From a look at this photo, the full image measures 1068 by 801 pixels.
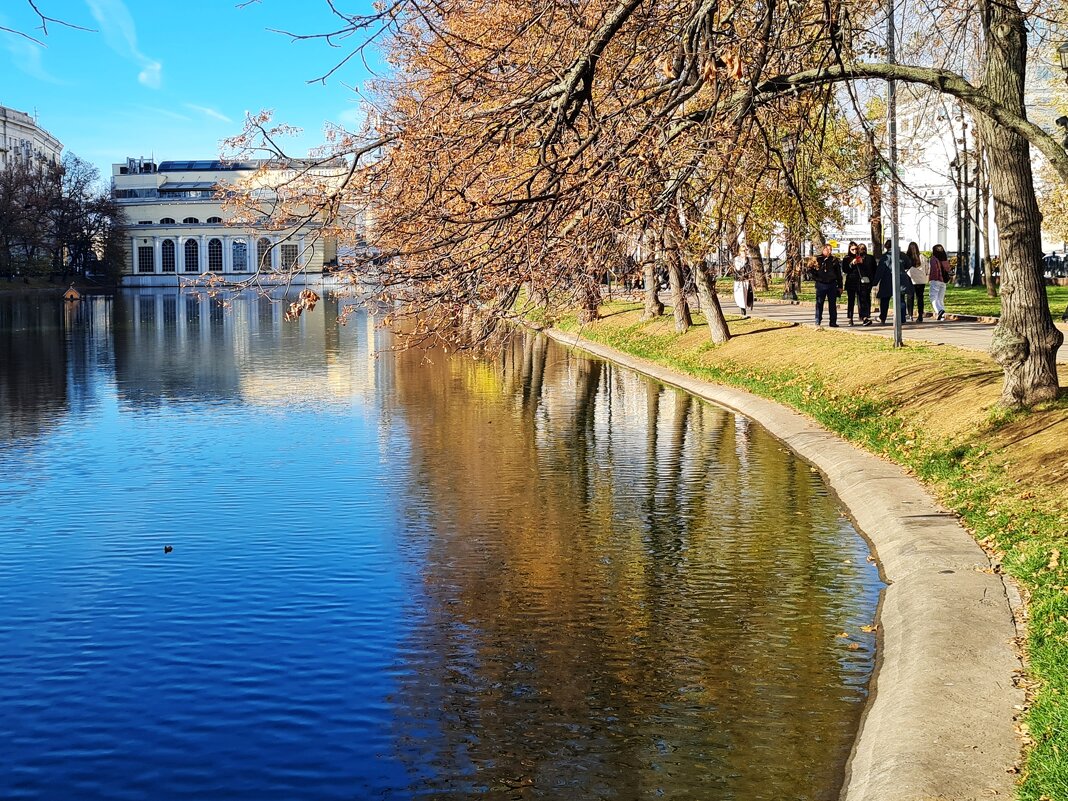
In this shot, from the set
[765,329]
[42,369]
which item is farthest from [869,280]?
[42,369]

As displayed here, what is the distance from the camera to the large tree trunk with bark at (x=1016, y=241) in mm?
16625

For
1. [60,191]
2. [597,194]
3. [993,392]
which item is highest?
[60,191]

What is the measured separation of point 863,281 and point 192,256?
152m

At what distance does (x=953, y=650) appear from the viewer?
9.80 meters

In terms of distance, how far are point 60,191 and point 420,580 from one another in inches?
4974

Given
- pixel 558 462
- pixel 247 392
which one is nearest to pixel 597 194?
pixel 558 462

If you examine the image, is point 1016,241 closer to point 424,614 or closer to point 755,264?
point 424,614

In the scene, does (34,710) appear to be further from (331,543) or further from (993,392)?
(993,392)

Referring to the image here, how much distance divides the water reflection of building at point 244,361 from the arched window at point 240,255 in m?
110

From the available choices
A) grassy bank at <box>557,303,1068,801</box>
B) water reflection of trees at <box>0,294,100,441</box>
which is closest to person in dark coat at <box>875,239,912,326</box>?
grassy bank at <box>557,303,1068,801</box>

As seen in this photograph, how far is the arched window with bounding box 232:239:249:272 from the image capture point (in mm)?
176000

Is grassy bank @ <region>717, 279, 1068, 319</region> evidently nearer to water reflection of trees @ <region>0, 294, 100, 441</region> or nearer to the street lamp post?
the street lamp post

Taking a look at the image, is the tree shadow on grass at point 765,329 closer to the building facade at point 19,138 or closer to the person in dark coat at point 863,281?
the person in dark coat at point 863,281

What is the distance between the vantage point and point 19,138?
159250 mm
